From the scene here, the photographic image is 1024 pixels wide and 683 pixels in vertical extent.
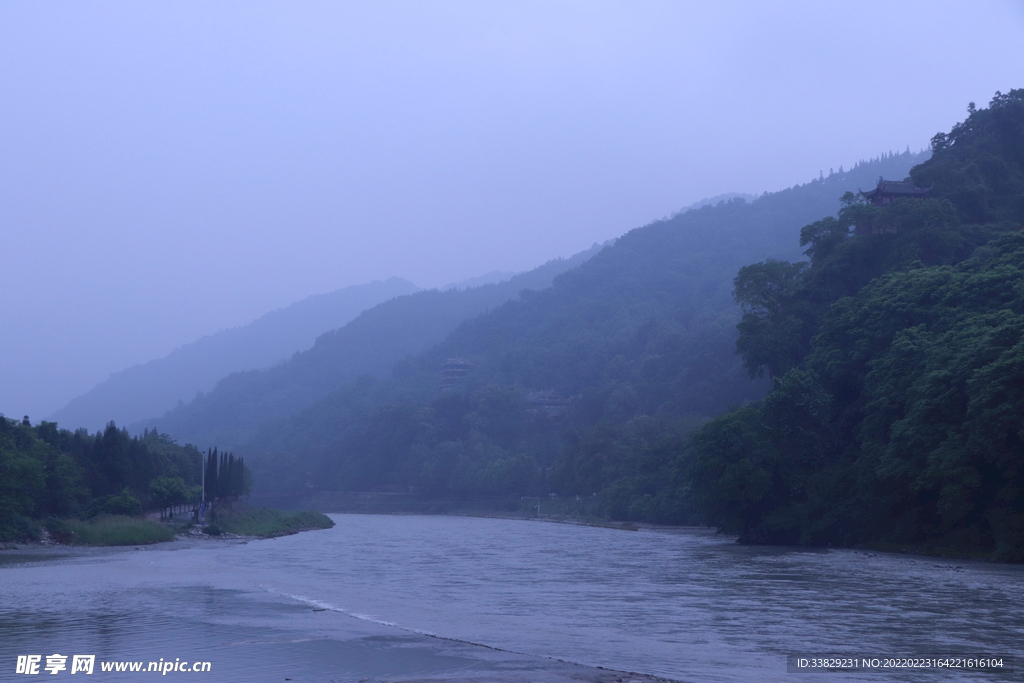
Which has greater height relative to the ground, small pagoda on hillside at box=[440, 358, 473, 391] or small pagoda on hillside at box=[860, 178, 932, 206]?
small pagoda on hillside at box=[860, 178, 932, 206]

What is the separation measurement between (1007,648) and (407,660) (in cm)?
1007

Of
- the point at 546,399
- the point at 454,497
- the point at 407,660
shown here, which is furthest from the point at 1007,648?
the point at 546,399

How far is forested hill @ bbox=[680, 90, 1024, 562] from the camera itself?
34.9 meters

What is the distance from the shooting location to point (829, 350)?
50.5 metres

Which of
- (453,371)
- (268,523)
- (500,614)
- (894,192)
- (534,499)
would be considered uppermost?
(894,192)

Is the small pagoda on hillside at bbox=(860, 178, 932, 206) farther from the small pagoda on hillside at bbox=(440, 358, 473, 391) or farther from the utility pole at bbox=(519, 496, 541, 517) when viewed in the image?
the small pagoda on hillside at bbox=(440, 358, 473, 391)

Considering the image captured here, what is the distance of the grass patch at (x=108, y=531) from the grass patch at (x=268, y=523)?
438 inches

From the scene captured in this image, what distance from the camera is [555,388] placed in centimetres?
16112

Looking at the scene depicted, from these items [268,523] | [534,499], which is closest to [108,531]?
[268,523]

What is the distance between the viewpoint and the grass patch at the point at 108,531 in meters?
42.7

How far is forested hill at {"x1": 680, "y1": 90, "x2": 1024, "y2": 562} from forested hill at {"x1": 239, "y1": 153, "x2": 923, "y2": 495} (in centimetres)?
3481

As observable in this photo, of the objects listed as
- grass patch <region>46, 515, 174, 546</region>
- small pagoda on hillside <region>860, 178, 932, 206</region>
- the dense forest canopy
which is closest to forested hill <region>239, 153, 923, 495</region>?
small pagoda on hillside <region>860, 178, 932, 206</region>

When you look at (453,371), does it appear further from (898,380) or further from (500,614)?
(500,614)

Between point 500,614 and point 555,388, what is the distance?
142 m
